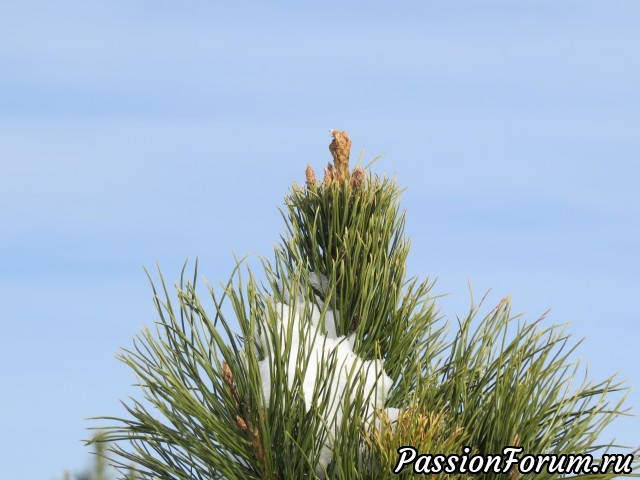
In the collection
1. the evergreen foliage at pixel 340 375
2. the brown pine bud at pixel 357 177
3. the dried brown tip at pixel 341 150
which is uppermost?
the dried brown tip at pixel 341 150

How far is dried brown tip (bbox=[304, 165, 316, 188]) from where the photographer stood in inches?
234

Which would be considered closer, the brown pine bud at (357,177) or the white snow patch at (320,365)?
the white snow patch at (320,365)

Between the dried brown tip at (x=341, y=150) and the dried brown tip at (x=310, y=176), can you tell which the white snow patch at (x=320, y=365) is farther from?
the dried brown tip at (x=341, y=150)

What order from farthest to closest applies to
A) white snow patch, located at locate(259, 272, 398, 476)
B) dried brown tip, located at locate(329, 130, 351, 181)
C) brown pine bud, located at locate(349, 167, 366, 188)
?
dried brown tip, located at locate(329, 130, 351, 181)
brown pine bud, located at locate(349, 167, 366, 188)
white snow patch, located at locate(259, 272, 398, 476)

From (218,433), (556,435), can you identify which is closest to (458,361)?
(556,435)

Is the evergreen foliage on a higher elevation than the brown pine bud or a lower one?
lower

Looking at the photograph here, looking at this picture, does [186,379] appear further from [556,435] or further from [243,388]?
[556,435]

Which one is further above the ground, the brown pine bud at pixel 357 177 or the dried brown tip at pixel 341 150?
the dried brown tip at pixel 341 150

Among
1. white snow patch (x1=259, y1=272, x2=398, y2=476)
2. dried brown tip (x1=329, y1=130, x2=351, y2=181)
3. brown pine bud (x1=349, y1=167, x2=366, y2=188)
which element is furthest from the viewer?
dried brown tip (x1=329, y1=130, x2=351, y2=181)

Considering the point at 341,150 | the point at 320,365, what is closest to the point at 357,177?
the point at 341,150

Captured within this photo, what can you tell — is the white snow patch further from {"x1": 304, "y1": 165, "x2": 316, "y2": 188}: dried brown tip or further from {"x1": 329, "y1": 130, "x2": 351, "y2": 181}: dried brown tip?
{"x1": 329, "y1": 130, "x2": 351, "y2": 181}: dried brown tip

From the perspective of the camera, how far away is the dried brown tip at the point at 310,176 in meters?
5.94

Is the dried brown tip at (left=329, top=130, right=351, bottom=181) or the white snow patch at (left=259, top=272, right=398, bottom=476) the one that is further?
the dried brown tip at (left=329, top=130, right=351, bottom=181)

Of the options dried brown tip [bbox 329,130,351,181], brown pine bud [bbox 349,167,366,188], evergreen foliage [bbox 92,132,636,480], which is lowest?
evergreen foliage [bbox 92,132,636,480]
